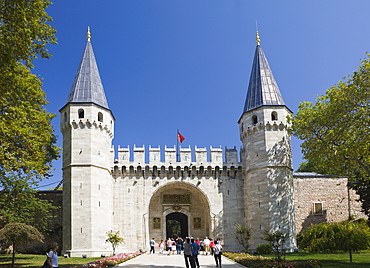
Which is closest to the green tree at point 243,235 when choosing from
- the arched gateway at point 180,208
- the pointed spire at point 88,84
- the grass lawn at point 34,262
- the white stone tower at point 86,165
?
the arched gateway at point 180,208

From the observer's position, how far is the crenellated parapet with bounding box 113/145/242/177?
29.8m

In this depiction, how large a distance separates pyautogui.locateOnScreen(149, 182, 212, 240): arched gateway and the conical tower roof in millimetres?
8031

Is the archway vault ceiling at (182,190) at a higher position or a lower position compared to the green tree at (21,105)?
lower

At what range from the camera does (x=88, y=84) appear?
29.3 meters

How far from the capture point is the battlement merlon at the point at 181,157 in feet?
98.2

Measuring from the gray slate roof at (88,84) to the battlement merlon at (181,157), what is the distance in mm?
4107

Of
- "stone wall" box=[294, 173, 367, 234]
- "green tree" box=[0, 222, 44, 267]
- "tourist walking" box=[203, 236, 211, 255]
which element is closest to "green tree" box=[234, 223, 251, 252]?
"tourist walking" box=[203, 236, 211, 255]

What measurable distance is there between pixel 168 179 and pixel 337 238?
13.8 meters

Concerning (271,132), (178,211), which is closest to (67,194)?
(178,211)

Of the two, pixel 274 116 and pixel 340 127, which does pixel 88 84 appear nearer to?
pixel 274 116

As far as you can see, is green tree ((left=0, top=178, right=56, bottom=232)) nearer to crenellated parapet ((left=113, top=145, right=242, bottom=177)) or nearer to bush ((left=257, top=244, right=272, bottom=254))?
crenellated parapet ((left=113, top=145, right=242, bottom=177))

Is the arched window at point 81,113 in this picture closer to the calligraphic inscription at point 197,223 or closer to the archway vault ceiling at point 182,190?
the archway vault ceiling at point 182,190

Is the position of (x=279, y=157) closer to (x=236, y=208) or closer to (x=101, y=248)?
(x=236, y=208)

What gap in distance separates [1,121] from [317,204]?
77.7 ft
